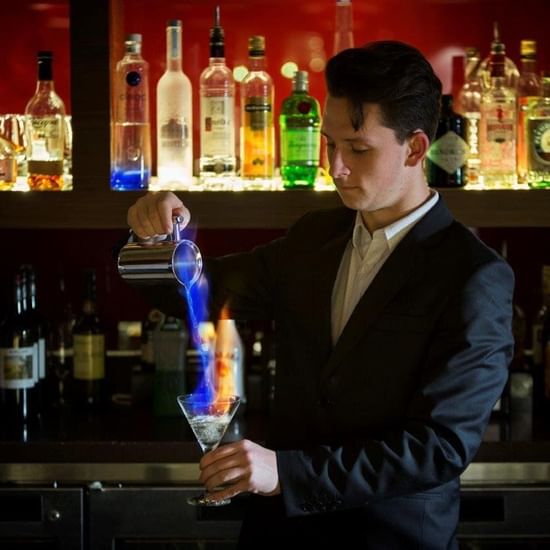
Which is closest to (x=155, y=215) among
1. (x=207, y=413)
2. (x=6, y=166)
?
(x=207, y=413)

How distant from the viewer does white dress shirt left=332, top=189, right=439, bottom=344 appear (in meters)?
1.99

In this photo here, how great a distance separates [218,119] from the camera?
2.54 m

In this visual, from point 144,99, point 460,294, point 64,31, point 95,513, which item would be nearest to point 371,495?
point 460,294

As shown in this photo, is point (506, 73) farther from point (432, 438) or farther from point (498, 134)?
point (432, 438)

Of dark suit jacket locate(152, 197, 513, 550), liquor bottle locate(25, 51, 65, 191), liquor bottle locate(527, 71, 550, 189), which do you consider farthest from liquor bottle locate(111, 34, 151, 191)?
liquor bottle locate(527, 71, 550, 189)

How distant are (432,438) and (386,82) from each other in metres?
0.60

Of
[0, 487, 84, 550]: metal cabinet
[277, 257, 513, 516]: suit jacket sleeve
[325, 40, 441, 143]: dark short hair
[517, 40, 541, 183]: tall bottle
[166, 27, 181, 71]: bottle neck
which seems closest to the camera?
[277, 257, 513, 516]: suit jacket sleeve

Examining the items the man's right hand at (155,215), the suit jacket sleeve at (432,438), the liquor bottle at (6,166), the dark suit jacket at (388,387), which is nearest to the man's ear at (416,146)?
the dark suit jacket at (388,387)

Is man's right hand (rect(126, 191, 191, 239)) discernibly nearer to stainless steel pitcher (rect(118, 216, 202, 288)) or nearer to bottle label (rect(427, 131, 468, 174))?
→ stainless steel pitcher (rect(118, 216, 202, 288))

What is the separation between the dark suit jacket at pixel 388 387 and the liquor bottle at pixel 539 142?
2.06 feet

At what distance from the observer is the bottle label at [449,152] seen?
2539mm

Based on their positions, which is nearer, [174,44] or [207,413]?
[207,413]

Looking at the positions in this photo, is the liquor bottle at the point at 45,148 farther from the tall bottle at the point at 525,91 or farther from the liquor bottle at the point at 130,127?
the tall bottle at the point at 525,91

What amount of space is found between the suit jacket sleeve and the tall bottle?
860 millimetres
